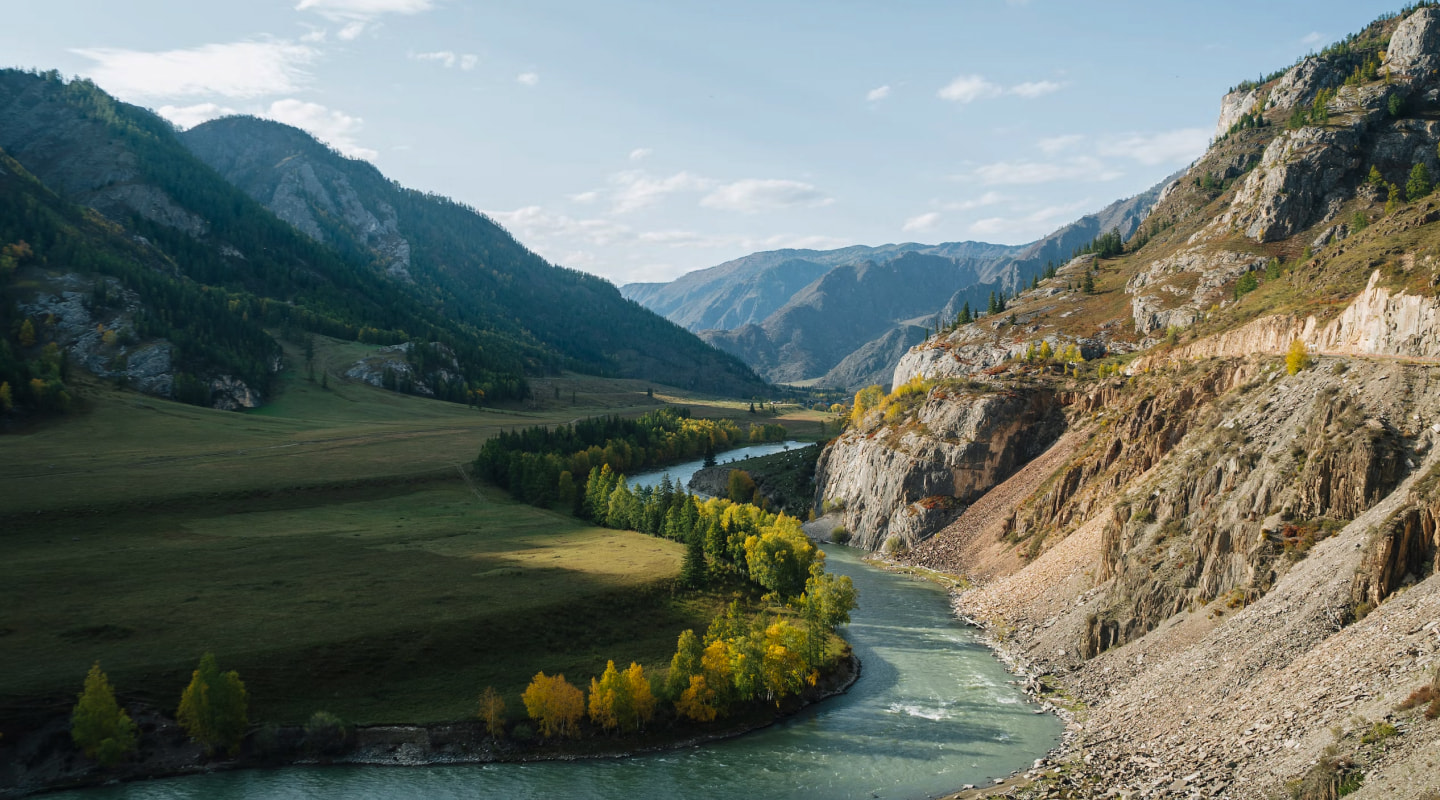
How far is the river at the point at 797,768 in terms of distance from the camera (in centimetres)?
5188

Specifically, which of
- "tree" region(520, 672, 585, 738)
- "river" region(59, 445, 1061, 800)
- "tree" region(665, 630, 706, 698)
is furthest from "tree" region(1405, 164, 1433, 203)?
"tree" region(520, 672, 585, 738)

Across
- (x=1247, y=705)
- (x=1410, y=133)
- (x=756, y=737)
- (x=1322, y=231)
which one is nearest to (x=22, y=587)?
(x=756, y=737)

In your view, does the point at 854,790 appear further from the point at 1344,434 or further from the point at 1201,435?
the point at 1201,435

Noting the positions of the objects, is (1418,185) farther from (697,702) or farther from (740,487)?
(697,702)

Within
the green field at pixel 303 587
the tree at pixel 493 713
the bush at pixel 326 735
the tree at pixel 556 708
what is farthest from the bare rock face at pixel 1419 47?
the bush at pixel 326 735

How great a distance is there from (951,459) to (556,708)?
7624cm

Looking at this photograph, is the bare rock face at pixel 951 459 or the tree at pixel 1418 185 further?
the tree at pixel 1418 185

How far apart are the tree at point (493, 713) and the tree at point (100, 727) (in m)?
21.6

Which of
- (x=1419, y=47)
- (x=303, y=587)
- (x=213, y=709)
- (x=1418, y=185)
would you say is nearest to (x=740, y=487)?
(x=303, y=587)

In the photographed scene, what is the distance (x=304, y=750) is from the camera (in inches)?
2237

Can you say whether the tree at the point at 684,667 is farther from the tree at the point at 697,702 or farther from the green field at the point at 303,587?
the green field at the point at 303,587

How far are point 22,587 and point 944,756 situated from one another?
7628cm

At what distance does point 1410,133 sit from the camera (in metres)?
168

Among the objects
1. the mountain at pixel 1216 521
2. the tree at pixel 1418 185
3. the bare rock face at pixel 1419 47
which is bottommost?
the mountain at pixel 1216 521
